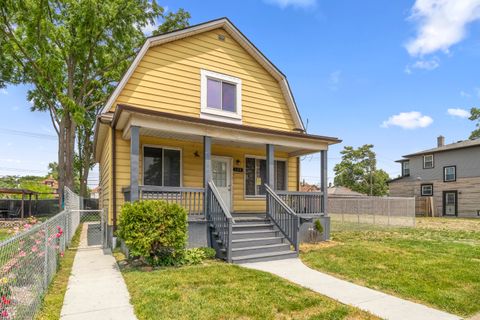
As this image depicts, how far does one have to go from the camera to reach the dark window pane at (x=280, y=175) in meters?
12.0

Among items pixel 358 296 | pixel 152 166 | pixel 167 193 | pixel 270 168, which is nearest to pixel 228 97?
pixel 270 168

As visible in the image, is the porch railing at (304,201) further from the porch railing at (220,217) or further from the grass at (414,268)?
the porch railing at (220,217)

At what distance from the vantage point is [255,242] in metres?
7.84

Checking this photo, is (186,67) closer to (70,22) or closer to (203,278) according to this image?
(203,278)

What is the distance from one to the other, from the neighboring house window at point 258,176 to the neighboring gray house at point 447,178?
822 inches

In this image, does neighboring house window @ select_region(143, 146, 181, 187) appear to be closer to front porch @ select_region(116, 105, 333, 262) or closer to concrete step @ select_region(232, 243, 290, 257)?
front porch @ select_region(116, 105, 333, 262)

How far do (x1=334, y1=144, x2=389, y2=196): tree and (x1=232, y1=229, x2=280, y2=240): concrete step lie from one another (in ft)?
111

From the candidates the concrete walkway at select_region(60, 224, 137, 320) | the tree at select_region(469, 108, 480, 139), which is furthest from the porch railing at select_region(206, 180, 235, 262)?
the tree at select_region(469, 108, 480, 139)

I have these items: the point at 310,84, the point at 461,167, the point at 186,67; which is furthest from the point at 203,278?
the point at 461,167

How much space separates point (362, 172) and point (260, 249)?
121 ft

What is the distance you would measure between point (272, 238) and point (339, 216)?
14.1 metres

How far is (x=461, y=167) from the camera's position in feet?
84.6

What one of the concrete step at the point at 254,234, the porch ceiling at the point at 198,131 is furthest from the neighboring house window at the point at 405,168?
the concrete step at the point at 254,234

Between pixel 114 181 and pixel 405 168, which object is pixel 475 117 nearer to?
pixel 405 168
